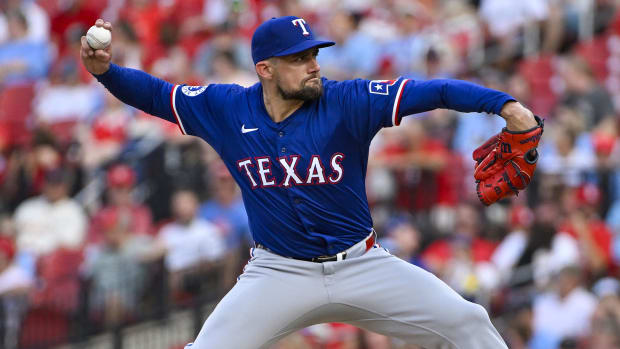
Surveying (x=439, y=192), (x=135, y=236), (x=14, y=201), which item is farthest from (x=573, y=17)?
(x=14, y=201)

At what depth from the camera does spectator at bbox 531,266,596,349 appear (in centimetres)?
880

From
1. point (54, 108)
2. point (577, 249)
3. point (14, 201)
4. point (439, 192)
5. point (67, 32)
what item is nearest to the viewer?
point (577, 249)

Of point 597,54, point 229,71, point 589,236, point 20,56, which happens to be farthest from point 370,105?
point 20,56

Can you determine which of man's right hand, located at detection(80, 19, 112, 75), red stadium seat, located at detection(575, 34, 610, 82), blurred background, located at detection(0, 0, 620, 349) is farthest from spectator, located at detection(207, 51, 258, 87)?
man's right hand, located at detection(80, 19, 112, 75)

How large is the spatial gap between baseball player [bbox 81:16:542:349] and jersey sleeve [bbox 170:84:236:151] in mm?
14

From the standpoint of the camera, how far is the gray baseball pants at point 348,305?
529 centimetres

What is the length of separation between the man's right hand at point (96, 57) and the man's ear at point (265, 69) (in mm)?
778

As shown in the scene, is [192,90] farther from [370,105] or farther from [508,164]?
[508,164]

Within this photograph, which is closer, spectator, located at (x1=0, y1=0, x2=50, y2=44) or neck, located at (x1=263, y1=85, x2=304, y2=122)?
neck, located at (x1=263, y1=85, x2=304, y2=122)

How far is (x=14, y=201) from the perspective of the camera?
37.1ft

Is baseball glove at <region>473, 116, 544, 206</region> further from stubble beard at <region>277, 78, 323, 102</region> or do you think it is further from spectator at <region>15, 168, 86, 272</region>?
spectator at <region>15, 168, 86, 272</region>

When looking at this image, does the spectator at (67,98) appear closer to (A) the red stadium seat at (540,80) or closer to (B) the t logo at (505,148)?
(A) the red stadium seat at (540,80)

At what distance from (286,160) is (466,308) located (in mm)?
1153

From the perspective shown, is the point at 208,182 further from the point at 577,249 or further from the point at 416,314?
the point at 416,314
